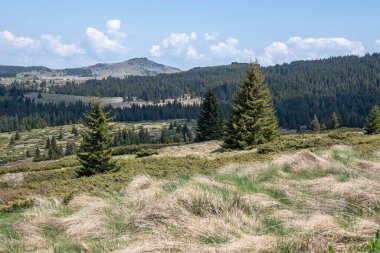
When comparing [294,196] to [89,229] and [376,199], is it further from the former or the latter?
[89,229]

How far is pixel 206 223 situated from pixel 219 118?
6227cm

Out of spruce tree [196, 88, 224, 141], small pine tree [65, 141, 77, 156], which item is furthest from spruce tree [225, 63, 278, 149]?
small pine tree [65, 141, 77, 156]

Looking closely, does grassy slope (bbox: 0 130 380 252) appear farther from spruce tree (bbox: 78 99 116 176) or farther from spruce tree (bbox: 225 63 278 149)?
spruce tree (bbox: 225 63 278 149)

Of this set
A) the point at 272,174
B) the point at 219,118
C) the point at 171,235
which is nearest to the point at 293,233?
the point at 171,235

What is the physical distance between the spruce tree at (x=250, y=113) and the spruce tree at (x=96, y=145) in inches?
596

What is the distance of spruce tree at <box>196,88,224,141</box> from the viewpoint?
216 feet

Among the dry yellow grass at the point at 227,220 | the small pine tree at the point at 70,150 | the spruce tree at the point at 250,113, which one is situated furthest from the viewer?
the small pine tree at the point at 70,150

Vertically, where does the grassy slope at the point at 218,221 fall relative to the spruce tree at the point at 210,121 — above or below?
above

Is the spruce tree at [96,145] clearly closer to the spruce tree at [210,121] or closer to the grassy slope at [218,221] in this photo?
the grassy slope at [218,221]

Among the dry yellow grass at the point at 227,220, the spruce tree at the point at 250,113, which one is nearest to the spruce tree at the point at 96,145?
A: the spruce tree at the point at 250,113

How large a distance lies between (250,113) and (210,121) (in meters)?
20.5

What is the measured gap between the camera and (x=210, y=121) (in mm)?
66312

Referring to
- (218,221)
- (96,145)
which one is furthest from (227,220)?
(96,145)

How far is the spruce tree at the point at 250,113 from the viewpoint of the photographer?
148 feet
